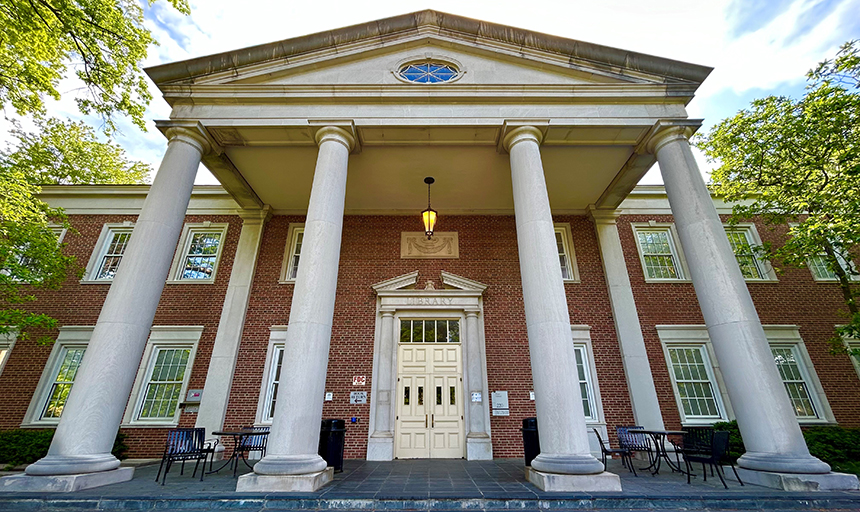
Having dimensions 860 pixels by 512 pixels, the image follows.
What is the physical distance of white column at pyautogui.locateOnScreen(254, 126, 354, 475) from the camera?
534 cm

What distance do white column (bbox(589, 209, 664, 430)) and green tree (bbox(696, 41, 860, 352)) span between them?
3.27 metres

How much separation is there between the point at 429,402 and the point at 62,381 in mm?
9895

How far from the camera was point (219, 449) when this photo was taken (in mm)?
8758

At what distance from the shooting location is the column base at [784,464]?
520 centimetres

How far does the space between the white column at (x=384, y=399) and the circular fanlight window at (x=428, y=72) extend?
19.7ft

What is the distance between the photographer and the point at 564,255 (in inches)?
458

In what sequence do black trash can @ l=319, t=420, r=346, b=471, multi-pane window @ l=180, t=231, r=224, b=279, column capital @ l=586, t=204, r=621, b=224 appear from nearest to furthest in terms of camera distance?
black trash can @ l=319, t=420, r=346, b=471 < multi-pane window @ l=180, t=231, r=224, b=279 < column capital @ l=586, t=204, r=621, b=224

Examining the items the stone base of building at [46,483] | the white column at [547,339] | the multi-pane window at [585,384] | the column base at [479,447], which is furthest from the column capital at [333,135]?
the multi-pane window at [585,384]

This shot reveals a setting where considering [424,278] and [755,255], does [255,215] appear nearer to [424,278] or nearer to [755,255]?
[424,278]

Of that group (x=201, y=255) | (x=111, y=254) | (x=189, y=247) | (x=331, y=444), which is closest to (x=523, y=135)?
(x=331, y=444)

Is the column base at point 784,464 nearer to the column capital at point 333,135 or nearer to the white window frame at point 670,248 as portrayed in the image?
the white window frame at point 670,248

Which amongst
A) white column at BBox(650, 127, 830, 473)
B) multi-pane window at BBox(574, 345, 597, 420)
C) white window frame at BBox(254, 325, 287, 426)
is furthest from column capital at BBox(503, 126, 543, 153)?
white window frame at BBox(254, 325, 287, 426)

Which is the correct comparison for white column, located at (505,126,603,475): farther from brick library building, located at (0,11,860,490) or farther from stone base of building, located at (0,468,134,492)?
stone base of building, located at (0,468,134,492)

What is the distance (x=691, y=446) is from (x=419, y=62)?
9.57m
